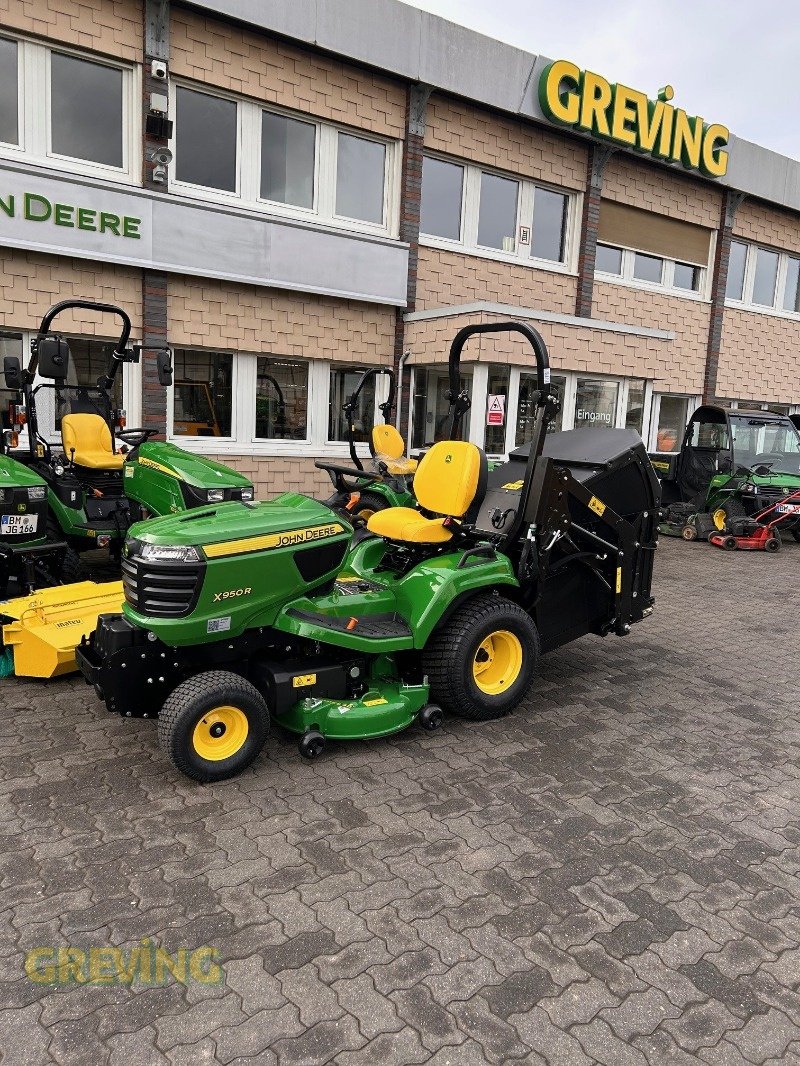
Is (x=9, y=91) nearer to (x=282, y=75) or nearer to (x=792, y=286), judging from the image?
(x=282, y=75)

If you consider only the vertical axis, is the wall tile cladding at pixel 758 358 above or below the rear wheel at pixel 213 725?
above

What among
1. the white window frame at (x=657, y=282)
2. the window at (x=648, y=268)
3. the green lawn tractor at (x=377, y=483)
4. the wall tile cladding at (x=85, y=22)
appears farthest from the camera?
the window at (x=648, y=268)

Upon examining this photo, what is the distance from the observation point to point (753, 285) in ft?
53.2

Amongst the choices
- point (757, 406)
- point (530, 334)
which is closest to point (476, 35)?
point (530, 334)

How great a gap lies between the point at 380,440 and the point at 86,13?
5.65m

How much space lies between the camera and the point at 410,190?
11.1 meters

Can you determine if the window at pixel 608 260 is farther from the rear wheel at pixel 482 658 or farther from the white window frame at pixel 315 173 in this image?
the rear wheel at pixel 482 658

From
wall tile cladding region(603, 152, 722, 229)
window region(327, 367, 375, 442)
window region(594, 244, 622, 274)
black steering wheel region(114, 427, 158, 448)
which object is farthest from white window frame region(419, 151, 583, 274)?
black steering wheel region(114, 427, 158, 448)

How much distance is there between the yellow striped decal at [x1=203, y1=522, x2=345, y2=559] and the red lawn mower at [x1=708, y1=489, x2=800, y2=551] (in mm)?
8385

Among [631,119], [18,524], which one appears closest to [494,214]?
[631,119]

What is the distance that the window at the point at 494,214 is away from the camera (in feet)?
38.1

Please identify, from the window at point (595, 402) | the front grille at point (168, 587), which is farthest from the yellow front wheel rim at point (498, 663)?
the window at point (595, 402)

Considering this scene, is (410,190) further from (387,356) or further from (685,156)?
(685,156)

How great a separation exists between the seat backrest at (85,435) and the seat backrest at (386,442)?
283 centimetres
